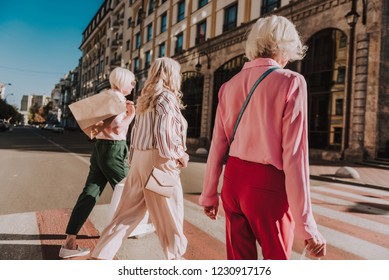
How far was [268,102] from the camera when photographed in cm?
142

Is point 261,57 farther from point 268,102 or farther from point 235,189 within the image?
point 235,189

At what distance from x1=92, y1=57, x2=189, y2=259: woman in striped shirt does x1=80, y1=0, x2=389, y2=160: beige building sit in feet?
25.2

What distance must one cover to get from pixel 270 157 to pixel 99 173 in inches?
79.8

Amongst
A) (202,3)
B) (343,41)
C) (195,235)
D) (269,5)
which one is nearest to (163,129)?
(195,235)

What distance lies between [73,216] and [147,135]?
3.77 ft

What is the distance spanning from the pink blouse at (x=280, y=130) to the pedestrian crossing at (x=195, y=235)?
1669mm

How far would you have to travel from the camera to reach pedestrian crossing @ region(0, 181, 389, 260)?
284 centimetres

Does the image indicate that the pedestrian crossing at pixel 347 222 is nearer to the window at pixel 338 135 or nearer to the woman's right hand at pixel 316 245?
the woman's right hand at pixel 316 245

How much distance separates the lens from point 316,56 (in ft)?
46.2

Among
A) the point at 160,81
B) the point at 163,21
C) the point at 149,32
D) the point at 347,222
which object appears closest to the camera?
the point at 160,81

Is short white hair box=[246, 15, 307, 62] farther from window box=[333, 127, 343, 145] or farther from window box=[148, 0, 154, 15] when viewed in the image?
window box=[148, 0, 154, 15]

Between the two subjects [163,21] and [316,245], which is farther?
[163,21]

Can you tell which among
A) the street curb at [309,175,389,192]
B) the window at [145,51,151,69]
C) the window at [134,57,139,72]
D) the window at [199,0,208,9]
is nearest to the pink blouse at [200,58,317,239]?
the street curb at [309,175,389,192]

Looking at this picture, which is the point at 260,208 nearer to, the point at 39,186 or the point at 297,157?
the point at 297,157
